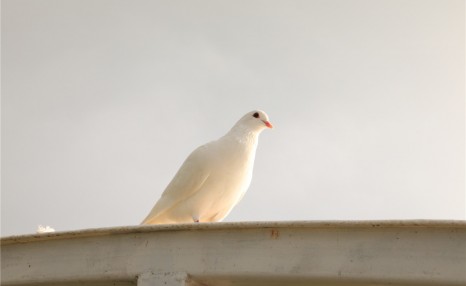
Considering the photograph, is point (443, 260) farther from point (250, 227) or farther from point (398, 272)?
point (250, 227)

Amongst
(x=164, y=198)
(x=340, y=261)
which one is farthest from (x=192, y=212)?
(x=340, y=261)

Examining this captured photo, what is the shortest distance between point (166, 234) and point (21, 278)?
3.89ft

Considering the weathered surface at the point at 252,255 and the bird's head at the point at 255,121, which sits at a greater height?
the bird's head at the point at 255,121

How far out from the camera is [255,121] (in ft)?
33.8

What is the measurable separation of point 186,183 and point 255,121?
155 centimetres

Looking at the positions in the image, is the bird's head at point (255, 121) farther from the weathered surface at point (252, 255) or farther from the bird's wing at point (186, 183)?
the weathered surface at point (252, 255)

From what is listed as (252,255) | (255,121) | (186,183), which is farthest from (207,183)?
(252,255)

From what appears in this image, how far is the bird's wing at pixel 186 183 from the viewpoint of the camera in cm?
924

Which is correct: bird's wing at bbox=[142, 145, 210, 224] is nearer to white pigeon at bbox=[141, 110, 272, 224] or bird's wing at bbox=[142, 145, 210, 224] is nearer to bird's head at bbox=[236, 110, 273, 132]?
white pigeon at bbox=[141, 110, 272, 224]

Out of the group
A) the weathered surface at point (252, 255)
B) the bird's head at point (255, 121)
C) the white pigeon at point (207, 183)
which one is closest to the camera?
the weathered surface at point (252, 255)

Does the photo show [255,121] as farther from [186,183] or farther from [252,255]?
[252,255]

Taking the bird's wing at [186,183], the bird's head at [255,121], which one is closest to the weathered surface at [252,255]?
the bird's wing at [186,183]

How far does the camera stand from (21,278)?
18.8 feet

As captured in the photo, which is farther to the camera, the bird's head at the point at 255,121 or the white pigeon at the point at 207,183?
the bird's head at the point at 255,121
